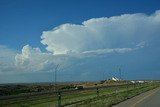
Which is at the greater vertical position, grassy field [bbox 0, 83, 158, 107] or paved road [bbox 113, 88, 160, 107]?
grassy field [bbox 0, 83, 158, 107]

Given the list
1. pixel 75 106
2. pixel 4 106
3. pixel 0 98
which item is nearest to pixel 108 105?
pixel 75 106

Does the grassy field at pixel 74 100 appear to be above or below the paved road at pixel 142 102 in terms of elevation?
above

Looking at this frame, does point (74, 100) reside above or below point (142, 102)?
above

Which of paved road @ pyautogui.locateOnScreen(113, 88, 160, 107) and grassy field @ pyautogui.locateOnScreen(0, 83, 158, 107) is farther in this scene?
grassy field @ pyautogui.locateOnScreen(0, 83, 158, 107)

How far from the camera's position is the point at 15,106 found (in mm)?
30250

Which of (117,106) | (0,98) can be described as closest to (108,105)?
(117,106)

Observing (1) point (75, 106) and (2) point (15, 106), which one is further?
(2) point (15, 106)

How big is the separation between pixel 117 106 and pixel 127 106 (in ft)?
2.17

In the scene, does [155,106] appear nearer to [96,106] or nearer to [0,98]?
[96,106]

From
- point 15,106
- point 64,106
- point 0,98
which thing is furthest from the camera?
point 15,106

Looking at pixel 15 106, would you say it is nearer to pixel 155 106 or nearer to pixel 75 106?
pixel 75 106

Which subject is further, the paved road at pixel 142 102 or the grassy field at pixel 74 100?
the grassy field at pixel 74 100

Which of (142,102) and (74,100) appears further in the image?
(74,100)

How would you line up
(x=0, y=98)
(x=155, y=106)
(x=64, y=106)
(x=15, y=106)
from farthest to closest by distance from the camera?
(x=15, y=106) → (x=64, y=106) → (x=155, y=106) → (x=0, y=98)
